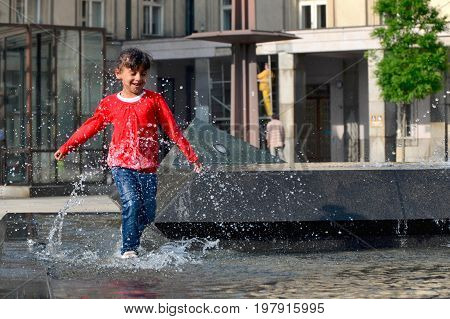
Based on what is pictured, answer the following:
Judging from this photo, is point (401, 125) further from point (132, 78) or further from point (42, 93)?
point (132, 78)

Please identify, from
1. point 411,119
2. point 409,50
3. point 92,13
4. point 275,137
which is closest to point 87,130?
point 275,137

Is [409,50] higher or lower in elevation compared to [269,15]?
lower

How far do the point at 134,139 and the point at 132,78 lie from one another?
1.29ft

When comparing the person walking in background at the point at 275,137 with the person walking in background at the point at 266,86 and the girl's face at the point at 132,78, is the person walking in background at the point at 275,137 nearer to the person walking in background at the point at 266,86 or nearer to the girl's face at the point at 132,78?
the person walking in background at the point at 266,86

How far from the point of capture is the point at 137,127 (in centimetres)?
801

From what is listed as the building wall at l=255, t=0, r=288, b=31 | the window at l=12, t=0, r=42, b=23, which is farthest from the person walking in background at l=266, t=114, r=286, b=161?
the window at l=12, t=0, r=42, b=23

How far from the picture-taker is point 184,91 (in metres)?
39.9

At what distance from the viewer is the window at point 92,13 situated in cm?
3800

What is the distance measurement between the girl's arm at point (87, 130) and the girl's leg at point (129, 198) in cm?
33

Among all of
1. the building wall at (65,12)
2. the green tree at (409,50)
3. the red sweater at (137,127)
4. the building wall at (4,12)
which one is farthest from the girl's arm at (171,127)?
the building wall at (65,12)

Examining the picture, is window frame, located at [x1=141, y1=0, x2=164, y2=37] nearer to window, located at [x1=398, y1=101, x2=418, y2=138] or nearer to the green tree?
window, located at [x1=398, y1=101, x2=418, y2=138]
